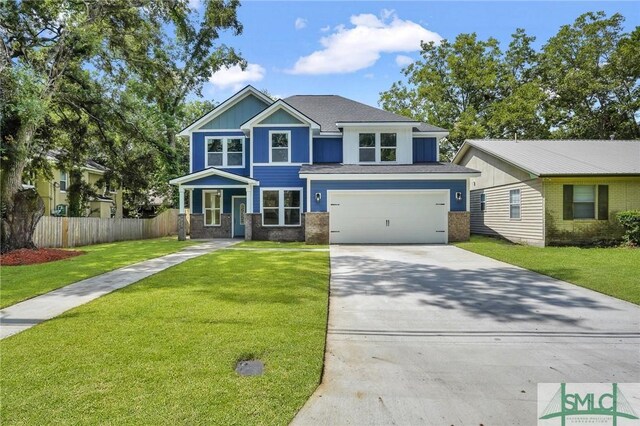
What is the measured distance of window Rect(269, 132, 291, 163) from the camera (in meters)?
18.2

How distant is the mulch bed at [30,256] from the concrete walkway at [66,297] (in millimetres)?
3469

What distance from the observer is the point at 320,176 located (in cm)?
1611

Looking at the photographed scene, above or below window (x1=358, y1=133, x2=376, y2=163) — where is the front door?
below

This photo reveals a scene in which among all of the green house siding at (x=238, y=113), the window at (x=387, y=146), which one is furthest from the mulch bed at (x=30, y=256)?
the window at (x=387, y=146)

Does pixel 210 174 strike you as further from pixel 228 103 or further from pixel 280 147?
pixel 228 103

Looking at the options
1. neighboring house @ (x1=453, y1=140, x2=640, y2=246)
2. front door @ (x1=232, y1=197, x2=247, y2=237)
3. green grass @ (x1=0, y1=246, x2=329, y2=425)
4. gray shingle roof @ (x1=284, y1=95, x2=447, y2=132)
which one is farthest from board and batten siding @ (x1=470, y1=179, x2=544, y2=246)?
front door @ (x1=232, y1=197, x2=247, y2=237)

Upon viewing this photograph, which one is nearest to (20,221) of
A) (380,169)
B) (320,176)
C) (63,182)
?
(320,176)

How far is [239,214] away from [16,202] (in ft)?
31.0

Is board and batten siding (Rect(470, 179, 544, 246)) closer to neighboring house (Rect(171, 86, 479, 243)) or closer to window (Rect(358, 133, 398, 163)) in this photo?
neighboring house (Rect(171, 86, 479, 243))

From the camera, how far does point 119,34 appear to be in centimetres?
1466

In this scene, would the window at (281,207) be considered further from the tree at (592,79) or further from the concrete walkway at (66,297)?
the tree at (592,79)

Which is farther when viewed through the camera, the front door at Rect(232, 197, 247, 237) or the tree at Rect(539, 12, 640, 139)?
the tree at Rect(539, 12, 640, 139)

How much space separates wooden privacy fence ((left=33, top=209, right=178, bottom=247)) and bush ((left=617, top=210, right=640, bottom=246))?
22685 millimetres

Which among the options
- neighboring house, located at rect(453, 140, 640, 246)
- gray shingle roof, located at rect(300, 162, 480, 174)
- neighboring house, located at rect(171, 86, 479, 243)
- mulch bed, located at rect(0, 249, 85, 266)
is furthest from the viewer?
neighboring house, located at rect(171, 86, 479, 243)
